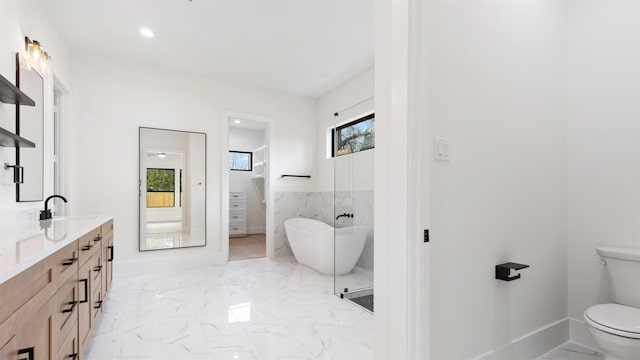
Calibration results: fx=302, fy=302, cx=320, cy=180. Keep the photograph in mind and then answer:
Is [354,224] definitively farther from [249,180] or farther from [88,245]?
[249,180]

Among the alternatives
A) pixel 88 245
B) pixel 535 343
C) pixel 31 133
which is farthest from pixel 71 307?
pixel 535 343

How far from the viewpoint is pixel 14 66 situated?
2.10m

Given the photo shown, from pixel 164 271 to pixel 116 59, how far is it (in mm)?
2766

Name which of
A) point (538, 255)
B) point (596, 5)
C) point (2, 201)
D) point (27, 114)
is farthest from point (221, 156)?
point (596, 5)

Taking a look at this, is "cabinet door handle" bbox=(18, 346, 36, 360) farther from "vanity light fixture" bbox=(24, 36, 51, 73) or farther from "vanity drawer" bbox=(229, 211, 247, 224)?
"vanity drawer" bbox=(229, 211, 247, 224)

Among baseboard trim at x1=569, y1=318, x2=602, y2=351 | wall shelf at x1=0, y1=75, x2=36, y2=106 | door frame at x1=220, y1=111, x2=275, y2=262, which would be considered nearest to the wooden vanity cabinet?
wall shelf at x1=0, y1=75, x2=36, y2=106

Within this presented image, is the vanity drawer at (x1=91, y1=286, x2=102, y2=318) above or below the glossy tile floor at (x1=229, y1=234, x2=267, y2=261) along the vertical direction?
above

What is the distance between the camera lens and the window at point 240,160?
23.8 ft

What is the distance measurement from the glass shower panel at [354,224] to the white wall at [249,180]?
431 cm

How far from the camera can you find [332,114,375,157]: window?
10.6ft

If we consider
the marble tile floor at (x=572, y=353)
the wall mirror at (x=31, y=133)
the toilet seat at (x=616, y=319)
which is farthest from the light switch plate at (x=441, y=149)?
the wall mirror at (x=31, y=133)

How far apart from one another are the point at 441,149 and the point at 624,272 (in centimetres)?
155

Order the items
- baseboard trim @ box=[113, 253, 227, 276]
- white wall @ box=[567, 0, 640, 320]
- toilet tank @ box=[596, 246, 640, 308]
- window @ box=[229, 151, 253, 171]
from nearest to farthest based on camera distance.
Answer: toilet tank @ box=[596, 246, 640, 308]
white wall @ box=[567, 0, 640, 320]
baseboard trim @ box=[113, 253, 227, 276]
window @ box=[229, 151, 253, 171]

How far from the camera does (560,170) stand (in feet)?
7.14
